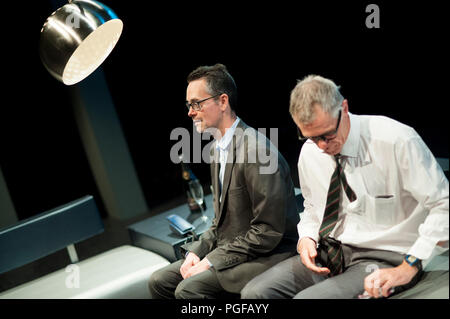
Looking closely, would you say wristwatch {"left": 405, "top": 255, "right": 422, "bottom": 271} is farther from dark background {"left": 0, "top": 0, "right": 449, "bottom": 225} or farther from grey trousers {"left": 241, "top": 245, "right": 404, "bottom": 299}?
dark background {"left": 0, "top": 0, "right": 449, "bottom": 225}

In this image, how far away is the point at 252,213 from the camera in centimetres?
223

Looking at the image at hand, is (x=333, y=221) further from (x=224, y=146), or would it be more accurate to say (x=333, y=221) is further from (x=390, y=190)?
(x=224, y=146)

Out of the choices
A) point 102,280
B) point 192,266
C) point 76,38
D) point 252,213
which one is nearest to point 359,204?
Result: point 252,213

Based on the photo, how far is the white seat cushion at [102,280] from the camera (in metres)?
2.67

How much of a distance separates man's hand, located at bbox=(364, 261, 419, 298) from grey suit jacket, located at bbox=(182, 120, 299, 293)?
58 centimetres

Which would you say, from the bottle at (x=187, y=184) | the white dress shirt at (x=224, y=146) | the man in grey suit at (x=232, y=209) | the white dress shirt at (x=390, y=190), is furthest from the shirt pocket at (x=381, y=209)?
the bottle at (x=187, y=184)

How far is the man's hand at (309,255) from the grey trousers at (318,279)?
0.05 metres

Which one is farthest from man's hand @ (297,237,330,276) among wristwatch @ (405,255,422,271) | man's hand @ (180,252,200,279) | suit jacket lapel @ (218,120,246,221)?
man's hand @ (180,252,200,279)

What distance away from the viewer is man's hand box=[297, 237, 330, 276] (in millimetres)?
1795

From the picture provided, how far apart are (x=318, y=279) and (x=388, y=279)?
424 millimetres

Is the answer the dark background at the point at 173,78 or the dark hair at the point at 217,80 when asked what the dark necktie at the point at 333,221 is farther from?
the dark background at the point at 173,78
